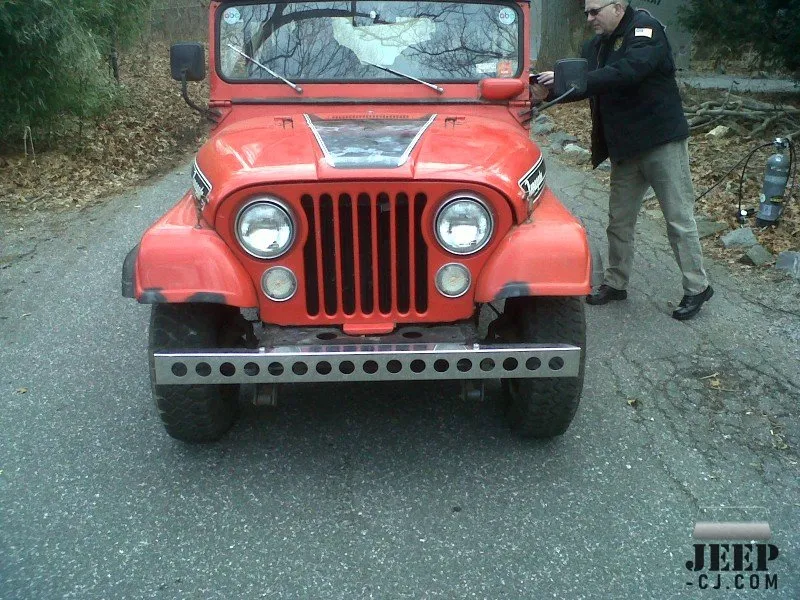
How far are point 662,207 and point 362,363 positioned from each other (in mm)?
2605

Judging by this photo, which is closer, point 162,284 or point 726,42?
point 162,284

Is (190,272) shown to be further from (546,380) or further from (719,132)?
(719,132)

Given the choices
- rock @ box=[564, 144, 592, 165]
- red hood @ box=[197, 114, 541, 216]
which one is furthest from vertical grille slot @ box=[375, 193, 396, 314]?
rock @ box=[564, 144, 592, 165]

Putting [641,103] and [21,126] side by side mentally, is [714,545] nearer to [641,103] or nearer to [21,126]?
[641,103]

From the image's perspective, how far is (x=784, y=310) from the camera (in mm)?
4633

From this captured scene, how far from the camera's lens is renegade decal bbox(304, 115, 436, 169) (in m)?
2.66

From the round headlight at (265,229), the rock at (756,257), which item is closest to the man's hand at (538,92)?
the round headlight at (265,229)

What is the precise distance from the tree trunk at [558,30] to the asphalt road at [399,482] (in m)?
8.74

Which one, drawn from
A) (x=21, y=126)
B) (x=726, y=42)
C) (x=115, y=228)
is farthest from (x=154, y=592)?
(x=726, y=42)

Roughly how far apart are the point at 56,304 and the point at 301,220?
2.93 m

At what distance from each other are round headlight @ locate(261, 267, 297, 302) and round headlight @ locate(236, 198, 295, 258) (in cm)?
7

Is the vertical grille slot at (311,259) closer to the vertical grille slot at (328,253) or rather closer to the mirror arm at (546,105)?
the vertical grille slot at (328,253)

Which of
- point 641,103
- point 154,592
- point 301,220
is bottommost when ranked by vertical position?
point 154,592

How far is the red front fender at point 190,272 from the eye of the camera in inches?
104
